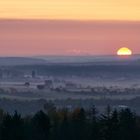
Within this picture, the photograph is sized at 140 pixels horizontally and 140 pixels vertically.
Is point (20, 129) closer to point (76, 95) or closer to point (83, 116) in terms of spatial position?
point (83, 116)

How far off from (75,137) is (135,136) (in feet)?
10.5

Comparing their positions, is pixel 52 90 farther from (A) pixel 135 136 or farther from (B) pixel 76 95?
(A) pixel 135 136

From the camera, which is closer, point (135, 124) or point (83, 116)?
point (135, 124)

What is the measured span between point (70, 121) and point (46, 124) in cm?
433

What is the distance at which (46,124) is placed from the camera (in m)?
51.0

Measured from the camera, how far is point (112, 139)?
157ft

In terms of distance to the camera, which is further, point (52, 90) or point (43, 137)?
point (52, 90)

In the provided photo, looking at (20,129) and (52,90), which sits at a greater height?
(52,90)

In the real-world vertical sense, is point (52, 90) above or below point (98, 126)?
above

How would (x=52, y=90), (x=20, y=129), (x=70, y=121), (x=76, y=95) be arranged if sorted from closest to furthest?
(x=20, y=129) < (x=70, y=121) < (x=76, y=95) < (x=52, y=90)

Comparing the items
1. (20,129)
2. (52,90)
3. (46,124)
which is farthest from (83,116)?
(52,90)

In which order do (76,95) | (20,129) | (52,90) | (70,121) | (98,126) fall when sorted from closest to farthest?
(20,129), (98,126), (70,121), (76,95), (52,90)

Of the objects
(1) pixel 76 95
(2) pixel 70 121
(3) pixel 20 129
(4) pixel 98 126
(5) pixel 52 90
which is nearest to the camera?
(3) pixel 20 129

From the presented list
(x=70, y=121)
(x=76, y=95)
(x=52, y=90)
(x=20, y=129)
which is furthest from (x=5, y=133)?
(x=52, y=90)
